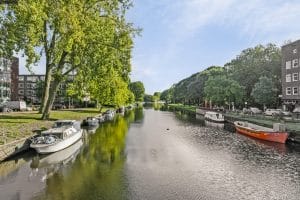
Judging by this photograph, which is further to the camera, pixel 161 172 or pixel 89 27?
pixel 89 27

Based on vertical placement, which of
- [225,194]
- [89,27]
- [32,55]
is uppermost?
[89,27]

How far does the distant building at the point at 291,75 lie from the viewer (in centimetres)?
7894

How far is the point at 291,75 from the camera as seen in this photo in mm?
81375

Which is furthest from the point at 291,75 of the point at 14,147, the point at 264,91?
the point at 14,147

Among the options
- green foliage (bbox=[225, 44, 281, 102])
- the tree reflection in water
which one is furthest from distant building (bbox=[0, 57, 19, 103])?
the tree reflection in water

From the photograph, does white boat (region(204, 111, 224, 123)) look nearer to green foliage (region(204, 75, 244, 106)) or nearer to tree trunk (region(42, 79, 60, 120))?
green foliage (region(204, 75, 244, 106))

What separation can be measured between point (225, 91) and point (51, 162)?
248 feet

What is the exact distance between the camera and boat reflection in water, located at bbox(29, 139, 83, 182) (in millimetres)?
28953

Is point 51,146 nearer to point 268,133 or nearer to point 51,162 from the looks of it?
point 51,162

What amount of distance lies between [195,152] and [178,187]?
15467mm

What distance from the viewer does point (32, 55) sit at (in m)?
45.6

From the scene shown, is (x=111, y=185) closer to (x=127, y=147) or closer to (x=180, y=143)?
(x=127, y=147)

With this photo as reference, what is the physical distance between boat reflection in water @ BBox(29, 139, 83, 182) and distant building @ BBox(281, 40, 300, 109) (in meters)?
56.5

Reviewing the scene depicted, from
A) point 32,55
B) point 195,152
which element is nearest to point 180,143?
point 195,152
